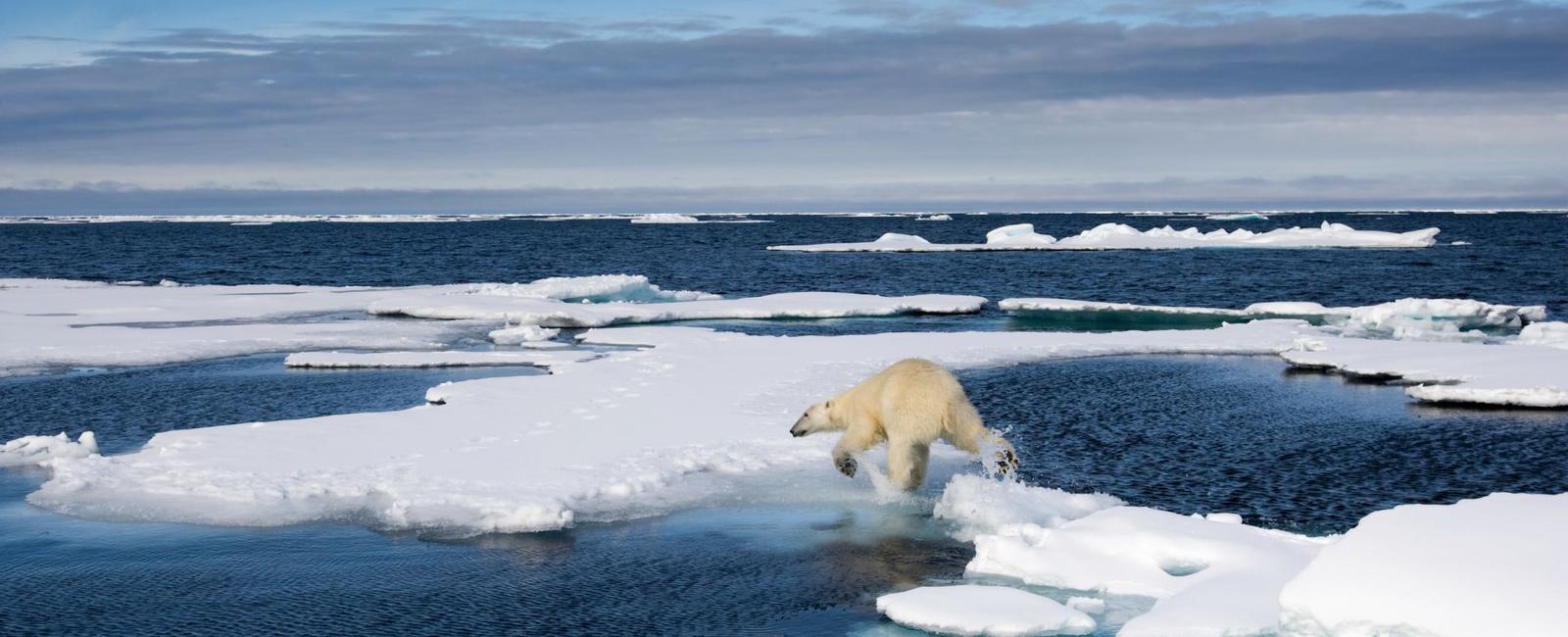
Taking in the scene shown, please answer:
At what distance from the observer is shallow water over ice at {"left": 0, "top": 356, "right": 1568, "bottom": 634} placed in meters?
7.95

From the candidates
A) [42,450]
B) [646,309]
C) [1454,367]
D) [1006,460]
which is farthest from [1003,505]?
[646,309]

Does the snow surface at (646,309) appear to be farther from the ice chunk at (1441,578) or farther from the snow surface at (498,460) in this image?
Answer: the ice chunk at (1441,578)

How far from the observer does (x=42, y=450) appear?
513 inches

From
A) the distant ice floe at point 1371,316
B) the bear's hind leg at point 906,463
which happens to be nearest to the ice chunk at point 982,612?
the bear's hind leg at point 906,463

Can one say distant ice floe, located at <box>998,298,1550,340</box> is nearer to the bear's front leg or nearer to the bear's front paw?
the bear's front paw

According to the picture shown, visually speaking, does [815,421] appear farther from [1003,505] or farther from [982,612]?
[982,612]

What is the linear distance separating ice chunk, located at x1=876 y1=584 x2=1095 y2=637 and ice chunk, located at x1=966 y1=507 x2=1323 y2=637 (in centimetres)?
41

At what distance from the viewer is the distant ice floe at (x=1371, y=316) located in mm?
27109

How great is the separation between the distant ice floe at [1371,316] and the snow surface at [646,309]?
7.92 ft

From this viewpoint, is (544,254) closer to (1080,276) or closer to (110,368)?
(1080,276)

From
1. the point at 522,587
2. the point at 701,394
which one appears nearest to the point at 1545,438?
the point at 701,394

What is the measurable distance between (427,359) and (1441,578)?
18079mm

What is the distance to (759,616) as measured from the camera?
792 cm

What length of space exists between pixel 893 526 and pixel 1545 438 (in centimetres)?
973
